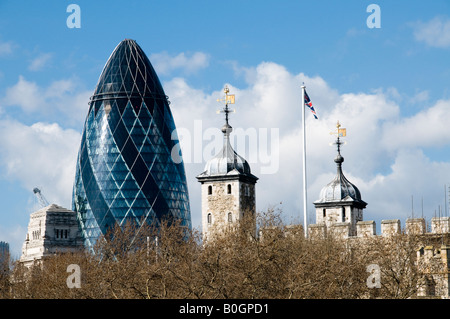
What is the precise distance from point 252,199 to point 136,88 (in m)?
90.6

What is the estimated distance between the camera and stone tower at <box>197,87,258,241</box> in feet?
263

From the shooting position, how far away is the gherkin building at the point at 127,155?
16362 cm

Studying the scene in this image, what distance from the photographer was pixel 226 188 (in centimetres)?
8181

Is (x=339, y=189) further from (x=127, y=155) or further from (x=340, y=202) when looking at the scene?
(x=127, y=155)

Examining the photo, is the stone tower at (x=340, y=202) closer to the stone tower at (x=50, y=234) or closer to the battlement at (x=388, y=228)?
the battlement at (x=388, y=228)

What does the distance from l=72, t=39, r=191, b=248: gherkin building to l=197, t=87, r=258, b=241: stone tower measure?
248 feet

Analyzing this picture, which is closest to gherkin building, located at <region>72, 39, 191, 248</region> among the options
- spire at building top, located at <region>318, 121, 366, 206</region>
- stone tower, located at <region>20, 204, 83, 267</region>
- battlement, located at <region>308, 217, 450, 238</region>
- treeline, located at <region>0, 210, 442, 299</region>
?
stone tower, located at <region>20, 204, 83, 267</region>

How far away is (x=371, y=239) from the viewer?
64125 millimetres

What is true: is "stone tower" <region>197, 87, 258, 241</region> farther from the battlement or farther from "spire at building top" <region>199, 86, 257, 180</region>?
the battlement

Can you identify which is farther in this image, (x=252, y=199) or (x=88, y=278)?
(x=252, y=199)
